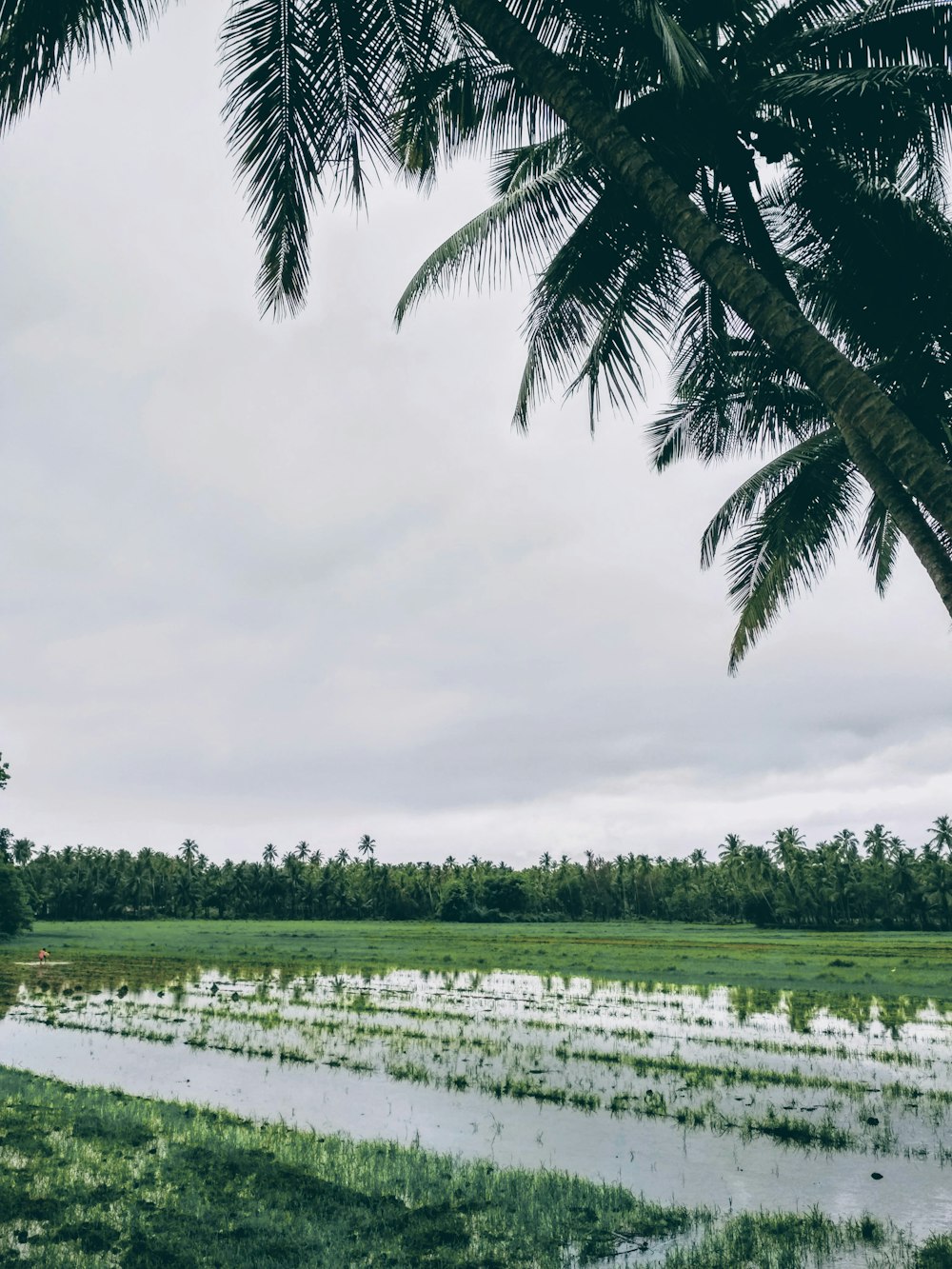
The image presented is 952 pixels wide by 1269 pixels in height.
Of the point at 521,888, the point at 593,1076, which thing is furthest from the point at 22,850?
the point at 593,1076

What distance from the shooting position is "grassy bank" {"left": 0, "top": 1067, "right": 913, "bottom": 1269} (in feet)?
18.7

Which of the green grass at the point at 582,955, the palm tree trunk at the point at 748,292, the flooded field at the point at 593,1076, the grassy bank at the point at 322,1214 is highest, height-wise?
the palm tree trunk at the point at 748,292

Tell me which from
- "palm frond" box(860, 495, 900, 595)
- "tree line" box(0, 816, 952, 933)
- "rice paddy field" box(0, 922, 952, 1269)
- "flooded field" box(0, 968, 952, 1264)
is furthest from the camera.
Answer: "tree line" box(0, 816, 952, 933)

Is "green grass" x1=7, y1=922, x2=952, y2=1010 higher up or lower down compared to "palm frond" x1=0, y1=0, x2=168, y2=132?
lower down

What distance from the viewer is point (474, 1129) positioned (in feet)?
32.1

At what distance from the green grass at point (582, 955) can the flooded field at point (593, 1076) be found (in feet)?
21.3

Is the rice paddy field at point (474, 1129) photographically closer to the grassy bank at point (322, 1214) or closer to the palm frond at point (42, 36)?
the grassy bank at point (322, 1214)

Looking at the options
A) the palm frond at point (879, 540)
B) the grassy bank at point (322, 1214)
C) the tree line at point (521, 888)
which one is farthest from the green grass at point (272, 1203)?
the tree line at point (521, 888)

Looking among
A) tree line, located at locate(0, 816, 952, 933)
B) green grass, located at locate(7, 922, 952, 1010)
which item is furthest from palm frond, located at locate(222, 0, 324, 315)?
tree line, located at locate(0, 816, 952, 933)

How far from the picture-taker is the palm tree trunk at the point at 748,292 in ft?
16.8

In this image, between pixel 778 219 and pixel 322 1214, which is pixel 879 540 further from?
pixel 322 1214

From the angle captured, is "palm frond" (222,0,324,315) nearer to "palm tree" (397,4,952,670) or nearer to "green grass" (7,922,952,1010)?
"palm tree" (397,4,952,670)

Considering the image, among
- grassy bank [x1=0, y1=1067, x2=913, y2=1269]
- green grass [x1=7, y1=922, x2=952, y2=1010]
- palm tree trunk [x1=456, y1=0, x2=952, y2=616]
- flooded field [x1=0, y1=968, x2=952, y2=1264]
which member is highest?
palm tree trunk [x1=456, y1=0, x2=952, y2=616]

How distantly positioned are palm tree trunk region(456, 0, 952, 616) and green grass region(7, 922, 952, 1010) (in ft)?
69.0
